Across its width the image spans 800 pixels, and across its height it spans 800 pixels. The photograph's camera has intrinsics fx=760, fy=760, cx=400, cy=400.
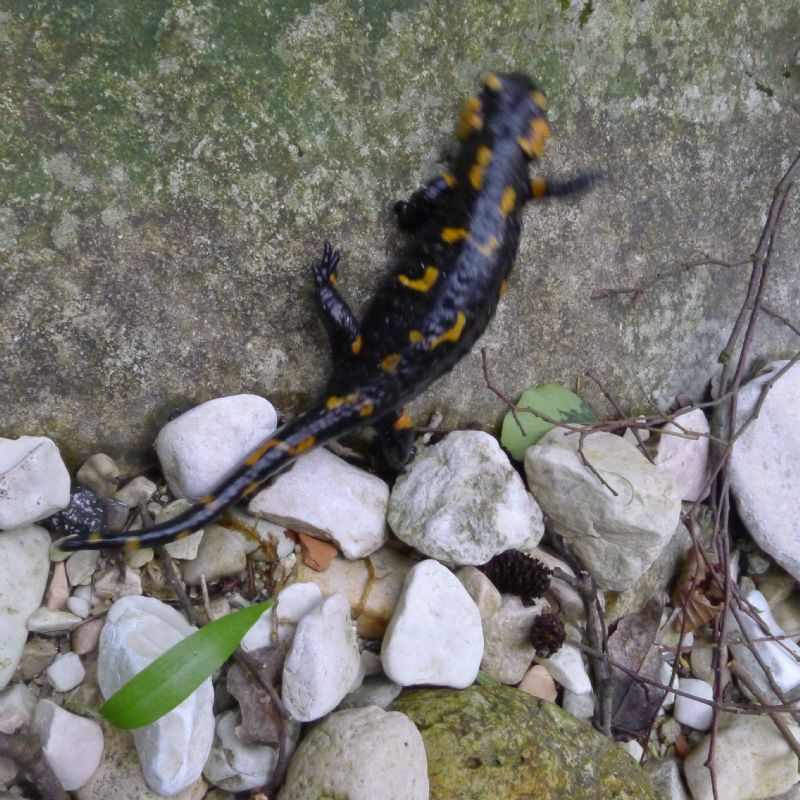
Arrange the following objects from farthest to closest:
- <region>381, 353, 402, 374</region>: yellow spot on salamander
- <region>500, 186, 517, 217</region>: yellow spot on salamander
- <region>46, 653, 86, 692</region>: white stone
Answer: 1. <region>500, 186, 517, 217</region>: yellow spot on salamander
2. <region>381, 353, 402, 374</region>: yellow spot on salamander
3. <region>46, 653, 86, 692</region>: white stone

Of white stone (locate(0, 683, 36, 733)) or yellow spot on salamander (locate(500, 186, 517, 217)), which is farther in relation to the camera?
yellow spot on salamander (locate(500, 186, 517, 217))

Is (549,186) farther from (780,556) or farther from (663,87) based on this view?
(780,556)

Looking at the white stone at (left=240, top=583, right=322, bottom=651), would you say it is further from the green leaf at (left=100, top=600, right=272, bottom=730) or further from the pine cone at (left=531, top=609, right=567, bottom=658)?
the pine cone at (left=531, top=609, right=567, bottom=658)

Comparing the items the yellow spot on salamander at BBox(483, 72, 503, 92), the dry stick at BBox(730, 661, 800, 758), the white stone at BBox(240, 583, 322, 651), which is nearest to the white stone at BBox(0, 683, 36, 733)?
the white stone at BBox(240, 583, 322, 651)

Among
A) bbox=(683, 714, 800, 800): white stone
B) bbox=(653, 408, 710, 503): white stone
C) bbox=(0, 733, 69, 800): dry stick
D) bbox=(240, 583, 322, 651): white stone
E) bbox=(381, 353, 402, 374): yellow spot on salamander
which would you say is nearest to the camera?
bbox=(0, 733, 69, 800): dry stick

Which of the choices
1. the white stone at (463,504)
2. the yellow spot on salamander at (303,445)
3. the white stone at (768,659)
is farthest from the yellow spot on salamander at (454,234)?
the white stone at (768,659)

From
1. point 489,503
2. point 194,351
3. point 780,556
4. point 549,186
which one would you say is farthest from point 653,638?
point 194,351
